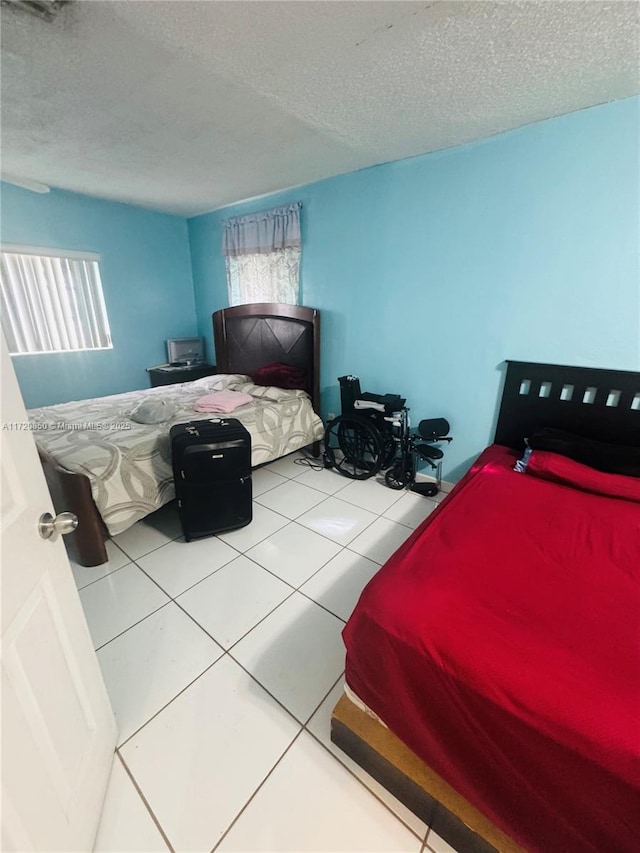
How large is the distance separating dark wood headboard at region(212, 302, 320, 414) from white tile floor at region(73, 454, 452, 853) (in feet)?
5.00

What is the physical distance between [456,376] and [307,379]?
131 cm

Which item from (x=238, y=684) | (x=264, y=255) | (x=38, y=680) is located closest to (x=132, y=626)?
(x=238, y=684)

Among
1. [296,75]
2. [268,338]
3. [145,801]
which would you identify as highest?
[296,75]

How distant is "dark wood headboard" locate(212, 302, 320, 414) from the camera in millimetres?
3066

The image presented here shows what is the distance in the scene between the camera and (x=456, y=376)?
2459 mm

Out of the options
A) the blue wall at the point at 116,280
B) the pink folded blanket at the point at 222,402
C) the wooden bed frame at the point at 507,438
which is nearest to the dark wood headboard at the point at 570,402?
the wooden bed frame at the point at 507,438

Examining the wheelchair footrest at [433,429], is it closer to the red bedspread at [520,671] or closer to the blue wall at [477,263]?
the blue wall at [477,263]

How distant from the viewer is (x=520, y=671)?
0.82m

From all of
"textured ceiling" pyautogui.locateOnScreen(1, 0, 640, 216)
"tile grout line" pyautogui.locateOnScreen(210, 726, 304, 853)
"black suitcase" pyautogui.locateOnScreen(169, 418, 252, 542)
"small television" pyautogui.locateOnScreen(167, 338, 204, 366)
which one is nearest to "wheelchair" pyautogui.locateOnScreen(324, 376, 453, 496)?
"black suitcase" pyautogui.locateOnScreen(169, 418, 252, 542)

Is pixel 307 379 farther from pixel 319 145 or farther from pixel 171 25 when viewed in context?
pixel 171 25

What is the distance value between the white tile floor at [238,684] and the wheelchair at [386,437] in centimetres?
46

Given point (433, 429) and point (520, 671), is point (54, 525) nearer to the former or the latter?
point (520, 671)

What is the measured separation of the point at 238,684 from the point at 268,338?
2.79 meters

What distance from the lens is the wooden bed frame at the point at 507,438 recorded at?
2.89ft
